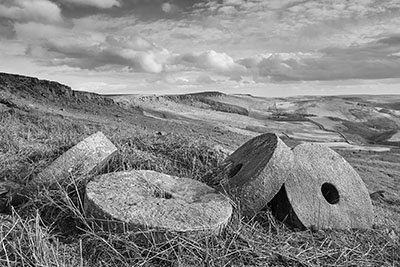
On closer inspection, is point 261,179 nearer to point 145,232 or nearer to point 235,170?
point 235,170

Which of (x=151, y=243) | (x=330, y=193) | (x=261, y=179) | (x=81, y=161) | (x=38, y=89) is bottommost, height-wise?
(x=330, y=193)

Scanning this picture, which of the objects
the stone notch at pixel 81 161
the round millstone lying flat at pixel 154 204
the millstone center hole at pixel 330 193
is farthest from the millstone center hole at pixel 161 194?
the millstone center hole at pixel 330 193

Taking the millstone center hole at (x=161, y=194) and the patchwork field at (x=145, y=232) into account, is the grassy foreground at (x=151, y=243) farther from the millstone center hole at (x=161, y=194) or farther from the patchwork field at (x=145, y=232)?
the millstone center hole at (x=161, y=194)

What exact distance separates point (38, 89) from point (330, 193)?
1484cm

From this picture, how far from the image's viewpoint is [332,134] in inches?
1109

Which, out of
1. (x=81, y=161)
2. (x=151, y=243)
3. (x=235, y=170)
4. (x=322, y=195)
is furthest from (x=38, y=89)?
(x=151, y=243)

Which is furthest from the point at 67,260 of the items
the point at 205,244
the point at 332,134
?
the point at 332,134

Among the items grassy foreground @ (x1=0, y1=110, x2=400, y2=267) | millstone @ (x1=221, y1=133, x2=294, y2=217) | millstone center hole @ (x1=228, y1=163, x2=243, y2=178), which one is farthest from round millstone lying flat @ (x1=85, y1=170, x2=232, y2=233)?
millstone center hole @ (x1=228, y1=163, x2=243, y2=178)

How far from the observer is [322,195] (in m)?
5.70

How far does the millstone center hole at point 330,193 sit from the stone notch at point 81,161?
326 centimetres

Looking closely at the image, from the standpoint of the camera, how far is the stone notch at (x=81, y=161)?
551 centimetres

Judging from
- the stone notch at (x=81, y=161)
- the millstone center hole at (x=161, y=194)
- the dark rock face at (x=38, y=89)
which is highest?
the dark rock face at (x=38, y=89)

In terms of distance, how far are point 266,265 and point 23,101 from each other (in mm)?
13533

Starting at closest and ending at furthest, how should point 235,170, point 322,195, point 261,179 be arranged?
point 261,179 → point 322,195 → point 235,170
